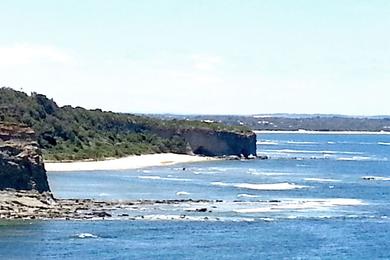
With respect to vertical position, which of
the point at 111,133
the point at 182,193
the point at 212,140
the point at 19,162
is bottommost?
the point at 182,193

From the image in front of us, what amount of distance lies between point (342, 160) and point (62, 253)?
11542cm

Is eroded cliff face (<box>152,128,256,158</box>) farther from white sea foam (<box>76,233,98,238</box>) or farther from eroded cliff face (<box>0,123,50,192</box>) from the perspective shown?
white sea foam (<box>76,233,98,238</box>)

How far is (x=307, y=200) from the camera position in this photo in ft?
295

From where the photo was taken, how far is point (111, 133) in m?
157

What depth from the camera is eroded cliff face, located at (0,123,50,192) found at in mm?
72562

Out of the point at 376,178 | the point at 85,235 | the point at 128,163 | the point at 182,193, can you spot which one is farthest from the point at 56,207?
the point at 128,163

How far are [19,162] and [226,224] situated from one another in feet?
48.8

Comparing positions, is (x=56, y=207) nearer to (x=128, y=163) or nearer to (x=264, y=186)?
(x=264, y=186)

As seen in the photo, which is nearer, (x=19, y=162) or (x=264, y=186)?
(x=19, y=162)

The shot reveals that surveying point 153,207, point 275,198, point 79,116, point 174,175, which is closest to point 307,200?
point 275,198

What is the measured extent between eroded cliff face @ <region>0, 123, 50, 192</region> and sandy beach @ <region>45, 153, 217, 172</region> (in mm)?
41759

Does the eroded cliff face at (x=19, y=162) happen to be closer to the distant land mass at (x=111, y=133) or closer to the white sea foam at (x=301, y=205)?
the white sea foam at (x=301, y=205)

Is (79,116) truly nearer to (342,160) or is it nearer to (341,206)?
(342,160)

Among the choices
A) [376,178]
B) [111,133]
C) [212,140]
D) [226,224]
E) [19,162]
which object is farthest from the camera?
[212,140]
